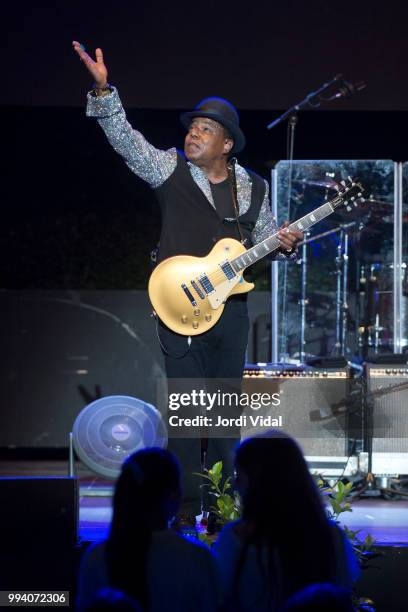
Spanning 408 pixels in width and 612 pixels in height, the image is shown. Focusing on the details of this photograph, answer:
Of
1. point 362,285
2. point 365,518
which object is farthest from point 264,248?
point 362,285

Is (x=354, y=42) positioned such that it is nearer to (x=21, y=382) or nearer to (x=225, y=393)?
(x=225, y=393)

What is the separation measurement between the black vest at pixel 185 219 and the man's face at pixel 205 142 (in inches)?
3.3

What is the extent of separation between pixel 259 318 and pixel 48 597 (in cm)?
436

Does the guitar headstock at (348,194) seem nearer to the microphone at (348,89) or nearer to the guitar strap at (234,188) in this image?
the guitar strap at (234,188)

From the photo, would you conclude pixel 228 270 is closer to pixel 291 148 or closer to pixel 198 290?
pixel 198 290

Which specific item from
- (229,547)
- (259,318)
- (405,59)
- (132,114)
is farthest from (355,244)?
(229,547)

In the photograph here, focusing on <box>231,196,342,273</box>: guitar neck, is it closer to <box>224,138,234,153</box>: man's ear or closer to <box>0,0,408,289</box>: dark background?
<box>224,138,234,153</box>: man's ear

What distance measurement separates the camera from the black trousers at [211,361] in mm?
4219

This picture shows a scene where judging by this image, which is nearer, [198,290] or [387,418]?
[198,290]

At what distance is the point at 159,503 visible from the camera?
263 cm

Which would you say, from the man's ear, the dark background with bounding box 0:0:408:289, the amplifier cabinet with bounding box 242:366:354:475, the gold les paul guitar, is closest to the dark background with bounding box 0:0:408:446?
the dark background with bounding box 0:0:408:289

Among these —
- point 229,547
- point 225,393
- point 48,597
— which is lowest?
point 48,597

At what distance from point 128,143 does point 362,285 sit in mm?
3625

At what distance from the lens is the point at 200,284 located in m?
4.36
